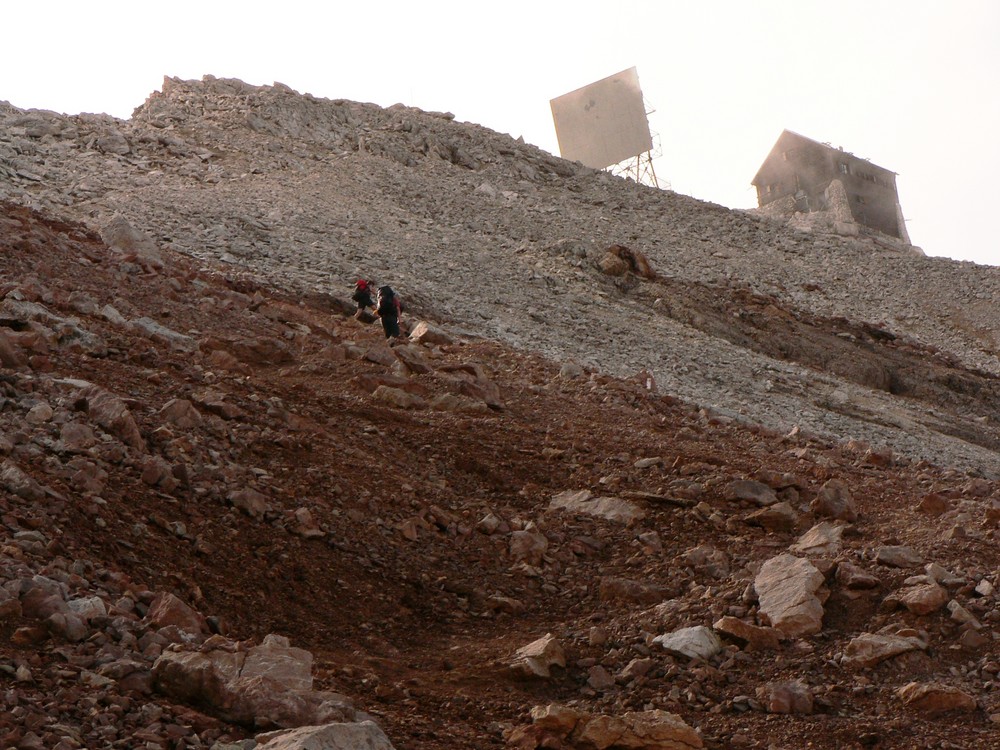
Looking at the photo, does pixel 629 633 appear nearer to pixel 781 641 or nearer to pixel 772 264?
pixel 781 641

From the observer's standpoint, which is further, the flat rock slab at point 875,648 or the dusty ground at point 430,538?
the flat rock slab at point 875,648

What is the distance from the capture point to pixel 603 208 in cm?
2475

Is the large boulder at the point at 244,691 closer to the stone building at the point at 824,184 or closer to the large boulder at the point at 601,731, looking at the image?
the large boulder at the point at 601,731

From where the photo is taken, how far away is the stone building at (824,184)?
114 ft

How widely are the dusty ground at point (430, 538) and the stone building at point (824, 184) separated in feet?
85.9

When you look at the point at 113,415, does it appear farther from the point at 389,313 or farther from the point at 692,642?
the point at 389,313

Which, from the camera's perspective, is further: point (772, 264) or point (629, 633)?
point (772, 264)

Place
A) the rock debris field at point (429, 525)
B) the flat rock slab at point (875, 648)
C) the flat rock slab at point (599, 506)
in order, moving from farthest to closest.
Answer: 1. the flat rock slab at point (599, 506)
2. the flat rock slab at point (875, 648)
3. the rock debris field at point (429, 525)

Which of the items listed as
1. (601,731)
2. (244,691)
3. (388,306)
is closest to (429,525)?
(601,731)

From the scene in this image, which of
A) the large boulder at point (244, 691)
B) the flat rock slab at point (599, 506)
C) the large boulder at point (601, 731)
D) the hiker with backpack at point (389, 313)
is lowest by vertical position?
the large boulder at point (601, 731)

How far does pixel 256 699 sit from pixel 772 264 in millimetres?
20695

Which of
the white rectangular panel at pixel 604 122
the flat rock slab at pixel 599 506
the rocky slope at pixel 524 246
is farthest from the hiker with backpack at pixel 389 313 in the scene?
the white rectangular panel at pixel 604 122

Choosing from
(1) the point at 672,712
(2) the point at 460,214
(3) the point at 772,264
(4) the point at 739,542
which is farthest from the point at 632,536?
(3) the point at 772,264

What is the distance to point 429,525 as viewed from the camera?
269 inches
